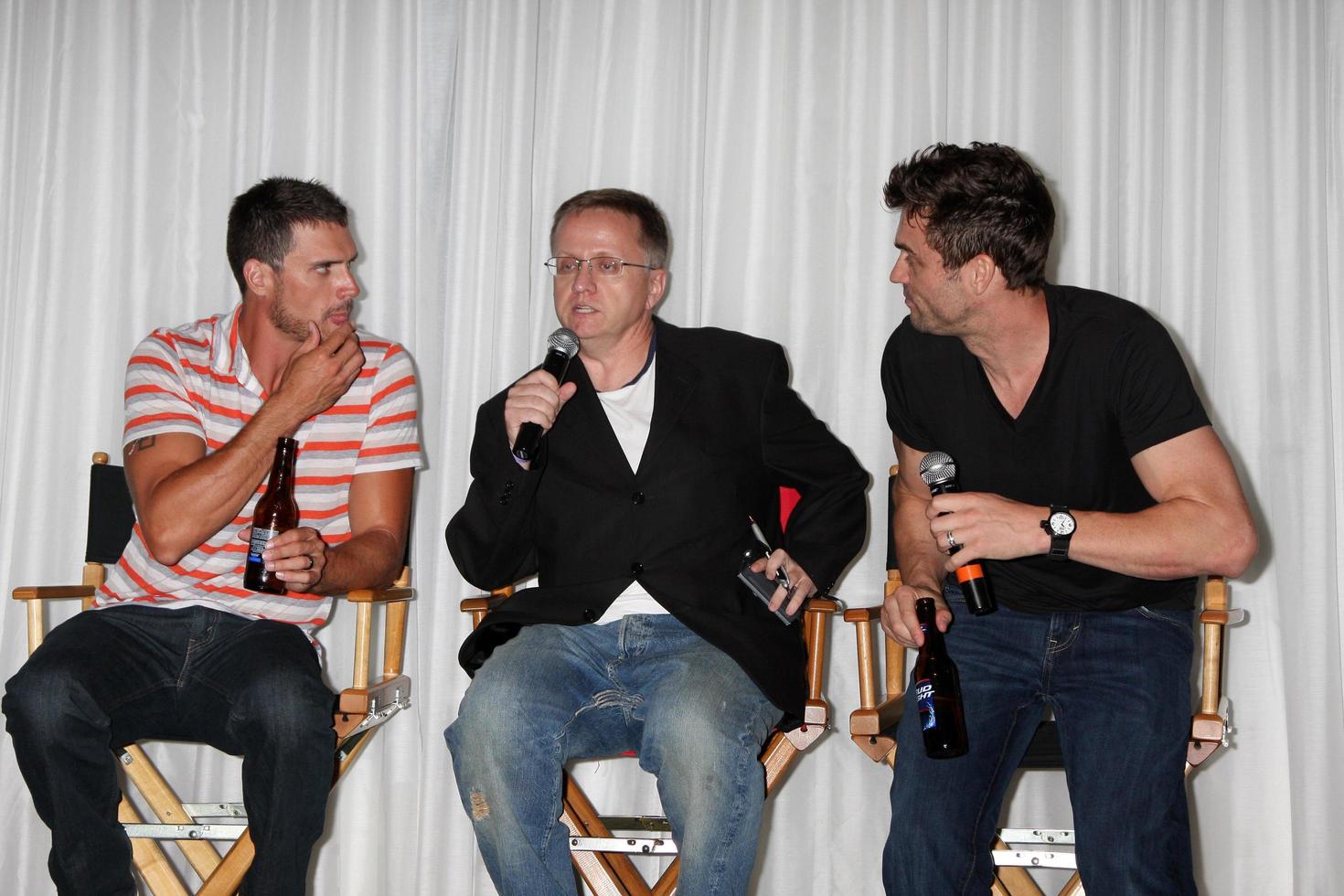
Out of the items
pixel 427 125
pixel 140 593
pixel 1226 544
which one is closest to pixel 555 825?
pixel 140 593

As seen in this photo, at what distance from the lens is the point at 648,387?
2.67 m

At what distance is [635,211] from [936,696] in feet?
4.01

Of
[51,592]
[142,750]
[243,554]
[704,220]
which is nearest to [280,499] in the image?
[243,554]

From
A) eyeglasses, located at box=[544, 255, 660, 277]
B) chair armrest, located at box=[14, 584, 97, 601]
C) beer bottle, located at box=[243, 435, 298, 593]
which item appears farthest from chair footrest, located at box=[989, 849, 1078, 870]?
chair armrest, located at box=[14, 584, 97, 601]

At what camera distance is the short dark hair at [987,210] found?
7.20 feet

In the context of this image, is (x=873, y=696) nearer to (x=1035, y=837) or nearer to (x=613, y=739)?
(x=1035, y=837)

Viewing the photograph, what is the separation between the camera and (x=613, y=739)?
2357 mm

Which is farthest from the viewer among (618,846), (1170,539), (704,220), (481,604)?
(704,220)

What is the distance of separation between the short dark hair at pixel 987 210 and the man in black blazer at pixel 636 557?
58 cm

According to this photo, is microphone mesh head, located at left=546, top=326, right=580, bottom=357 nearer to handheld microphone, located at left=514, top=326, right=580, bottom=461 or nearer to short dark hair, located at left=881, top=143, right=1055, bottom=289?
handheld microphone, located at left=514, top=326, right=580, bottom=461

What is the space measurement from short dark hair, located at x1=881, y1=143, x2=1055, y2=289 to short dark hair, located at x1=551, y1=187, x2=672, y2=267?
645mm

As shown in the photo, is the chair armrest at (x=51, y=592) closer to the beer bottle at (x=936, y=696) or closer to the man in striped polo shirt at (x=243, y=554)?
the man in striped polo shirt at (x=243, y=554)

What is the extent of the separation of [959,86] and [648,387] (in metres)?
1.19

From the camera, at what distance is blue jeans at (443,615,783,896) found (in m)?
2.09
